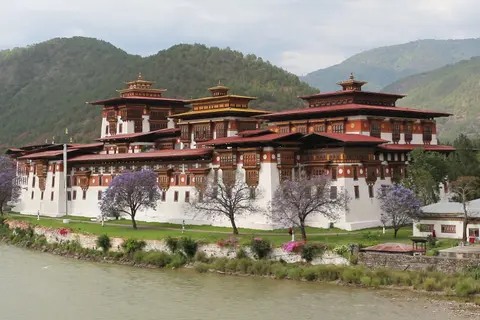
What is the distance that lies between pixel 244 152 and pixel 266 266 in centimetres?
1651

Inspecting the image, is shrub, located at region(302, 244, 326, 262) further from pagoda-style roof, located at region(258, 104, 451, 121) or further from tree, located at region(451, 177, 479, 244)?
pagoda-style roof, located at region(258, 104, 451, 121)

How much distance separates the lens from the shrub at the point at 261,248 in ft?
165

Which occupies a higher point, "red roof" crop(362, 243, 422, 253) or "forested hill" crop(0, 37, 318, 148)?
"forested hill" crop(0, 37, 318, 148)

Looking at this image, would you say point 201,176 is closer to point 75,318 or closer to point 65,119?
point 75,318

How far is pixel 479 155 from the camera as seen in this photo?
70.8m

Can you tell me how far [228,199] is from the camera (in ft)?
202

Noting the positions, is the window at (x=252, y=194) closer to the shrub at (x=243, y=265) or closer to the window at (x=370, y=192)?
the window at (x=370, y=192)

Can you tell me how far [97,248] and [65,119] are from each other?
128 metres

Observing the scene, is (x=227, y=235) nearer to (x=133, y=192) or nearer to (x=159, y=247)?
(x=159, y=247)

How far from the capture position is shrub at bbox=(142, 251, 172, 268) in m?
54.0

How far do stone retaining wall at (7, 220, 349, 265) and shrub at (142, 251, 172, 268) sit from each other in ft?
2.65

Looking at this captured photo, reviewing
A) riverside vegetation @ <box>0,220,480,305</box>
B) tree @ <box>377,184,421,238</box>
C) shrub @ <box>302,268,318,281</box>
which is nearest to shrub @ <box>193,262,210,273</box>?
riverside vegetation @ <box>0,220,480,305</box>

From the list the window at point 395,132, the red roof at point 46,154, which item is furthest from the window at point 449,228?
the red roof at point 46,154

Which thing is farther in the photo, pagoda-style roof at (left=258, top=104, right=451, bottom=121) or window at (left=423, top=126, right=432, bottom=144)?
window at (left=423, top=126, right=432, bottom=144)
